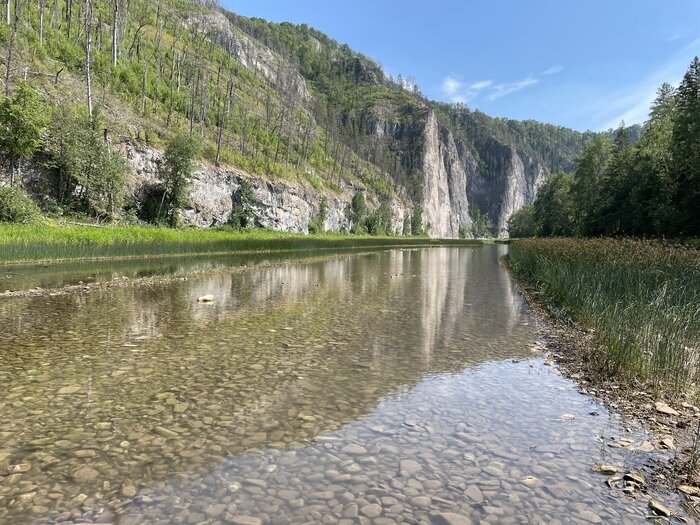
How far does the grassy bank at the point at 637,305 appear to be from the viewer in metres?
7.61

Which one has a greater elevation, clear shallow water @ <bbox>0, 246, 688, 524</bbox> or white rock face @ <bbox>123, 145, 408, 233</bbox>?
white rock face @ <bbox>123, 145, 408, 233</bbox>

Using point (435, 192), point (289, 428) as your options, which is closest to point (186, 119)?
point (289, 428)

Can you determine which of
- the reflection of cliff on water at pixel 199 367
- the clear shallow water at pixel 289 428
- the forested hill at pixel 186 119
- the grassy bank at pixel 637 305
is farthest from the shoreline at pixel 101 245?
the grassy bank at pixel 637 305

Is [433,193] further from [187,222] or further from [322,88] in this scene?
[187,222]

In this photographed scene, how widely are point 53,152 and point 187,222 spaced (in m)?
A: 16.4

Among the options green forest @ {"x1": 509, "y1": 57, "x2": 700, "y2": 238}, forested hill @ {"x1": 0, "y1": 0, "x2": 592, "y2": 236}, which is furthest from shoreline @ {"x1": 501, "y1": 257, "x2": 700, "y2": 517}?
forested hill @ {"x1": 0, "y1": 0, "x2": 592, "y2": 236}

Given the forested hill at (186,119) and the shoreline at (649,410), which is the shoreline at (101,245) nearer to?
the forested hill at (186,119)

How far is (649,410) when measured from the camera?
20.8ft

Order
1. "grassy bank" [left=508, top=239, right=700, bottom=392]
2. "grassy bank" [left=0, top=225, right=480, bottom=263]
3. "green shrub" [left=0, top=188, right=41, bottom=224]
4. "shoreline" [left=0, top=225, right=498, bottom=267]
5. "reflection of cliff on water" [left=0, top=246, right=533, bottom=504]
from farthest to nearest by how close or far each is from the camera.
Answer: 1. "green shrub" [left=0, top=188, right=41, bottom=224]
2. "grassy bank" [left=0, top=225, right=480, bottom=263]
3. "shoreline" [left=0, top=225, right=498, bottom=267]
4. "grassy bank" [left=508, top=239, right=700, bottom=392]
5. "reflection of cliff on water" [left=0, top=246, right=533, bottom=504]

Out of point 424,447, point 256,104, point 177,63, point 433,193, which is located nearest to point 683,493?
point 424,447

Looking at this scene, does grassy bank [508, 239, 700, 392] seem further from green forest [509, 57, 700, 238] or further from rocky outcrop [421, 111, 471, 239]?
rocky outcrop [421, 111, 471, 239]

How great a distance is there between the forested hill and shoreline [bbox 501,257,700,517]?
131 ft

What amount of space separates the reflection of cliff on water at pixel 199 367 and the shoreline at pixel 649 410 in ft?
3.34

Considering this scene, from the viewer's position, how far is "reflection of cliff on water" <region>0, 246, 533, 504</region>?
16.5 feet
